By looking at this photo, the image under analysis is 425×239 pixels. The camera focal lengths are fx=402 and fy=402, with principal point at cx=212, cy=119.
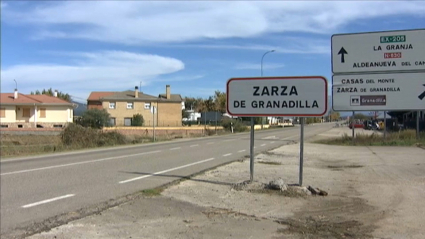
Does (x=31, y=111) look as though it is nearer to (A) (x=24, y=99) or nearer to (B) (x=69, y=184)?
(A) (x=24, y=99)

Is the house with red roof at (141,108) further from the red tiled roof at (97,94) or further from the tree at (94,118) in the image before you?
the red tiled roof at (97,94)

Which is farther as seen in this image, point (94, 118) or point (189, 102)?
point (189, 102)

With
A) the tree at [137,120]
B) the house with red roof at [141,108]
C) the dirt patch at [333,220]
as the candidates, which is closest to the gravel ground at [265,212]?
the dirt patch at [333,220]

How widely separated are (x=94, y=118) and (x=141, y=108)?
52.0ft

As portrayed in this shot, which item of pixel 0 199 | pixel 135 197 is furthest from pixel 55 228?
pixel 0 199

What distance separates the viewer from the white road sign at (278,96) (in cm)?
814

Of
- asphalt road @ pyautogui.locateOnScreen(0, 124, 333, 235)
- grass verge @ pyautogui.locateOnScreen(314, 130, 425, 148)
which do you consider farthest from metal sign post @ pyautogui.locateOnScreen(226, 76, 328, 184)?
grass verge @ pyautogui.locateOnScreen(314, 130, 425, 148)

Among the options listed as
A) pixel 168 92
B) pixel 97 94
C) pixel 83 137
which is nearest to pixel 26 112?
pixel 168 92

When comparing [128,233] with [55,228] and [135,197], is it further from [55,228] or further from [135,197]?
[135,197]

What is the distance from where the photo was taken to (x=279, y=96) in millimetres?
8484

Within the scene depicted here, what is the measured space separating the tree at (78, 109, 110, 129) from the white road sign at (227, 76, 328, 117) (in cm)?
4513

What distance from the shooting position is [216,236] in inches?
212

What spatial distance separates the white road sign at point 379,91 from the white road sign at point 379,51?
20 centimetres

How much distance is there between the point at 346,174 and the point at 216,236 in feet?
23.1
